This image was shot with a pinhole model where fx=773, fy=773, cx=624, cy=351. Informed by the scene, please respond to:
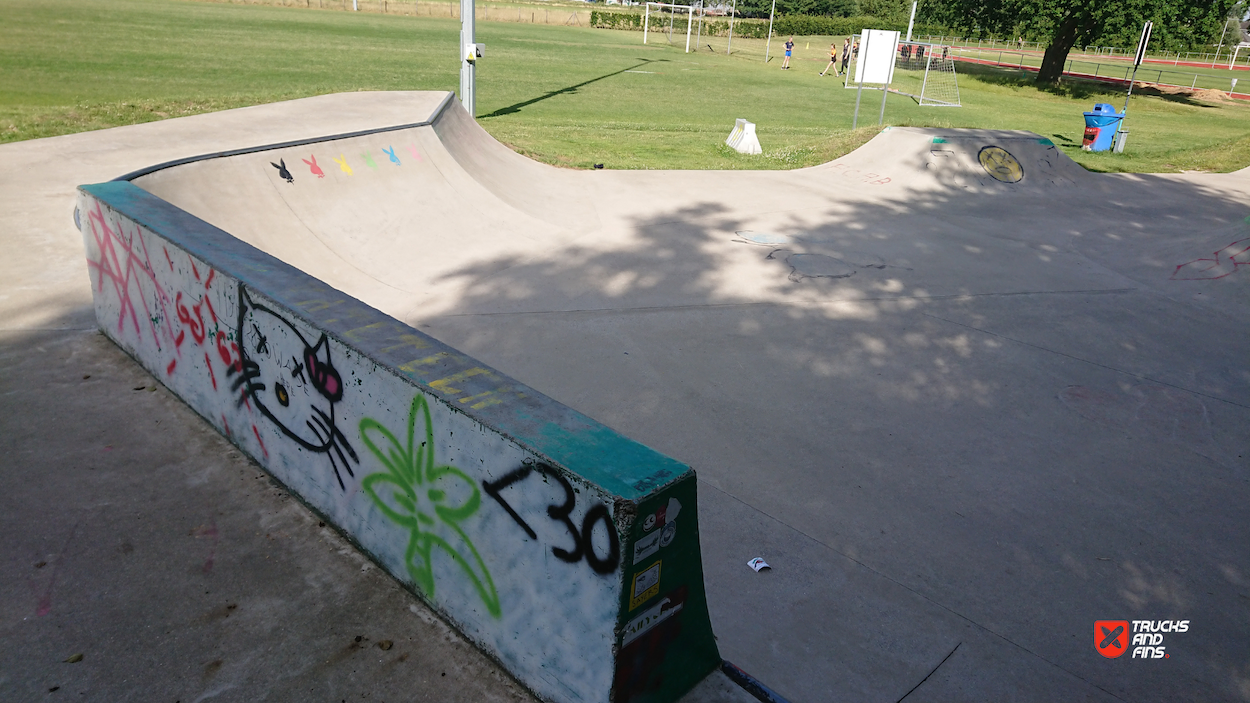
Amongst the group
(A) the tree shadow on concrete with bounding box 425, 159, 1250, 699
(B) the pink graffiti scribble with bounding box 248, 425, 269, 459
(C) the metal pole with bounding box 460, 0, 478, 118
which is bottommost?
(A) the tree shadow on concrete with bounding box 425, 159, 1250, 699

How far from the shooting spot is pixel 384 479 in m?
3.29

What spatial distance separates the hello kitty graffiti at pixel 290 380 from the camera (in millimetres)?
3486

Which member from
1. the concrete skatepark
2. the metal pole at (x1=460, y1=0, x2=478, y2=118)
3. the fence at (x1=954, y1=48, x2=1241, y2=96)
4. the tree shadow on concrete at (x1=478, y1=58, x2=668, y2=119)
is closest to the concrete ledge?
the concrete skatepark

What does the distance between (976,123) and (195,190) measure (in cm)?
2449

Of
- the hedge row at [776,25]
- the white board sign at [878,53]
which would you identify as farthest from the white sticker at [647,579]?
the hedge row at [776,25]

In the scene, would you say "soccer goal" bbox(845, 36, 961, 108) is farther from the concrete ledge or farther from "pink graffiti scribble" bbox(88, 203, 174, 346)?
the concrete ledge

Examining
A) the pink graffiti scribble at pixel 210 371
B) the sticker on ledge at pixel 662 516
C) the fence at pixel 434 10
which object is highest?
the fence at pixel 434 10

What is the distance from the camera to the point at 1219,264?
1020 cm

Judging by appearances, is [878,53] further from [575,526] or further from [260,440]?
[575,526]

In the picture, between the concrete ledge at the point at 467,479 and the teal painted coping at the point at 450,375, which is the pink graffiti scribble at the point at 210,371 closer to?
the concrete ledge at the point at 467,479

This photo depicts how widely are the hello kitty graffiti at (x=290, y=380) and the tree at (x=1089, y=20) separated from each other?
38.0 m

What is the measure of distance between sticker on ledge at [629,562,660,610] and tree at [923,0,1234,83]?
3814 cm

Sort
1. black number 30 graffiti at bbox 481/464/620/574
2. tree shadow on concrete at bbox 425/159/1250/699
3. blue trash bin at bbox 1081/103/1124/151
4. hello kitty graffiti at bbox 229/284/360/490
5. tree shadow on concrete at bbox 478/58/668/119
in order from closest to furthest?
1. black number 30 graffiti at bbox 481/464/620/574
2. hello kitty graffiti at bbox 229/284/360/490
3. tree shadow on concrete at bbox 425/159/1250/699
4. tree shadow on concrete at bbox 478/58/668/119
5. blue trash bin at bbox 1081/103/1124/151

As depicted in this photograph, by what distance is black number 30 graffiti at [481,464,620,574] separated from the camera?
240 cm
